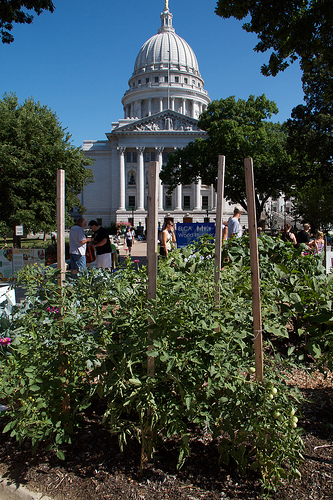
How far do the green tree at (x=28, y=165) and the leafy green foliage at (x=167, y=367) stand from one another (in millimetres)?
21249

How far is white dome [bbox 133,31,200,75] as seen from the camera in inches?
3438

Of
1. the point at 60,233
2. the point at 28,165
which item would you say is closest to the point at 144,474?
the point at 60,233

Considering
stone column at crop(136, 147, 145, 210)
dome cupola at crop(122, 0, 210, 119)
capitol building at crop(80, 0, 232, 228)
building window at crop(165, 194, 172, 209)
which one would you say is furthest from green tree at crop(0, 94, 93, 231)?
dome cupola at crop(122, 0, 210, 119)

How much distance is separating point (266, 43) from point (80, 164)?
2065cm

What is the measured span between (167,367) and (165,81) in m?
91.4

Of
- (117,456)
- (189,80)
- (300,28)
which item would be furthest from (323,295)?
(189,80)

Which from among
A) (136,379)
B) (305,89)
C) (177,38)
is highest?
(177,38)

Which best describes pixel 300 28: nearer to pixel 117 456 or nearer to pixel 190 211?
pixel 117 456

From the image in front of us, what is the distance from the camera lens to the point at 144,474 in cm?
292

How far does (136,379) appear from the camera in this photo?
2.66 metres

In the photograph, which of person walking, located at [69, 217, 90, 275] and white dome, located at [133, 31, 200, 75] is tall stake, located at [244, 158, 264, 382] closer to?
person walking, located at [69, 217, 90, 275]

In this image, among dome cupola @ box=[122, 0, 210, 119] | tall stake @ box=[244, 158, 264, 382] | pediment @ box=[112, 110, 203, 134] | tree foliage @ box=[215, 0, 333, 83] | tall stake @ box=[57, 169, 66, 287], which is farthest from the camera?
dome cupola @ box=[122, 0, 210, 119]

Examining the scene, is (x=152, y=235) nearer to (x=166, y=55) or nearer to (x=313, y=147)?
(x=313, y=147)

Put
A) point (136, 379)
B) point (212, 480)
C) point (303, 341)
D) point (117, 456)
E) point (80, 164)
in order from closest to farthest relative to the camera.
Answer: point (136, 379), point (212, 480), point (117, 456), point (303, 341), point (80, 164)
